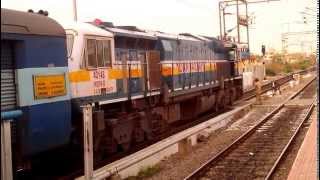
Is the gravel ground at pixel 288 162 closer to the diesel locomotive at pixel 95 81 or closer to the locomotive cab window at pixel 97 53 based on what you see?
the diesel locomotive at pixel 95 81

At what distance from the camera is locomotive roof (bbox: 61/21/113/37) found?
12036 mm

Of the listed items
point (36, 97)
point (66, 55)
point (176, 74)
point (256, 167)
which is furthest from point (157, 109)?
point (36, 97)

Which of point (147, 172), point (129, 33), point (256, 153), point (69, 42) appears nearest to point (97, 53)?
point (69, 42)

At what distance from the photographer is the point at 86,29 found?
12.5 meters

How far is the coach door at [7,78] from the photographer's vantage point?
9.22m

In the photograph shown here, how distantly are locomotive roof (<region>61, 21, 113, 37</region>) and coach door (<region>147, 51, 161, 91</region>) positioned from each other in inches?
114

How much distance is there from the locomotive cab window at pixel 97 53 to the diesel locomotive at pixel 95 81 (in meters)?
0.02

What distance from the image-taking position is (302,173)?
1038 cm

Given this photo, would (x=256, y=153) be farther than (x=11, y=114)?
Yes

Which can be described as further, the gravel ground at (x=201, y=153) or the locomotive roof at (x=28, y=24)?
the gravel ground at (x=201, y=153)

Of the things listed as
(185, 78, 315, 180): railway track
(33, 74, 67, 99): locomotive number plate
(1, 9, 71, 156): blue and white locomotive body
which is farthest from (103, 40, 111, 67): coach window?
(185, 78, 315, 180): railway track

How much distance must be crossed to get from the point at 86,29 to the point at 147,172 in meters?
3.57

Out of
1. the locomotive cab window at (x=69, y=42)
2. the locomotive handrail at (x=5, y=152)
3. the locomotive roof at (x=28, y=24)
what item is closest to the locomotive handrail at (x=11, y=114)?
the locomotive roof at (x=28, y=24)

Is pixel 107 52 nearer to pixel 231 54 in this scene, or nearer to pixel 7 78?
pixel 7 78
